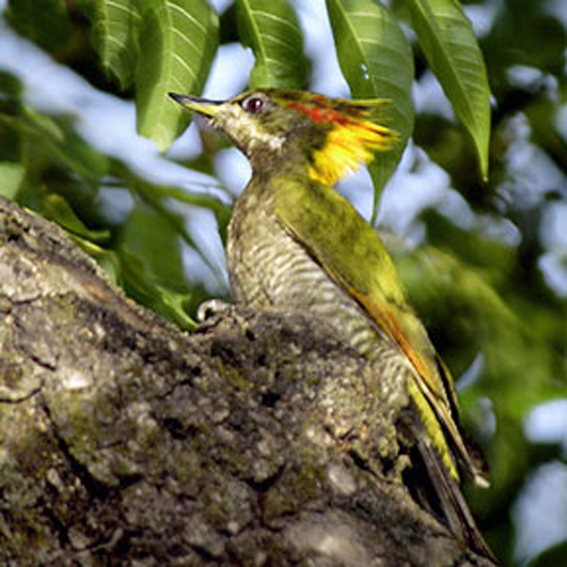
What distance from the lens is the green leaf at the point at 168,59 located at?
2744mm

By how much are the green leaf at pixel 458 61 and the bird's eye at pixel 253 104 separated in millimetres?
1526

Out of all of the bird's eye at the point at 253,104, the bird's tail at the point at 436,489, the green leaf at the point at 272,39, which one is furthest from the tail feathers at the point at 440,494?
the bird's eye at the point at 253,104

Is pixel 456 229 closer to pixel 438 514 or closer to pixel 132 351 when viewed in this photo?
pixel 438 514

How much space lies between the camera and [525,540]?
15.3 feet

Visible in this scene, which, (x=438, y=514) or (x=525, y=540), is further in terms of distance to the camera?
(x=525, y=540)

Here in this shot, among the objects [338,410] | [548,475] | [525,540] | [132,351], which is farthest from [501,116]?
[132,351]

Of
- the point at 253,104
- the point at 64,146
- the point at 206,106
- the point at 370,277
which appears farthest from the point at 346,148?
the point at 64,146

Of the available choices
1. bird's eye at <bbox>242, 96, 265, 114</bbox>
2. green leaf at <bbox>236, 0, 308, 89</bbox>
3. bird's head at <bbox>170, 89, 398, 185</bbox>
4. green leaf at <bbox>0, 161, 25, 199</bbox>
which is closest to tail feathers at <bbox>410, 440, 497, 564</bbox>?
green leaf at <bbox>236, 0, 308, 89</bbox>

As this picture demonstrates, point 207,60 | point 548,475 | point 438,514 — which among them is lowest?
point 548,475

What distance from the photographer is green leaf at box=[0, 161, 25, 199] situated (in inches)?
129

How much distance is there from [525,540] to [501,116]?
98.2 inches

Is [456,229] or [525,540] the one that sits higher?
[456,229]

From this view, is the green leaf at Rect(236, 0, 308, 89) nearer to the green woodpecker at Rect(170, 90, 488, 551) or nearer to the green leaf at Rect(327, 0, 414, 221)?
the green leaf at Rect(327, 0, 414, 221)

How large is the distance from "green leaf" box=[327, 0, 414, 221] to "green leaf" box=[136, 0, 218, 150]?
1.23 ft
